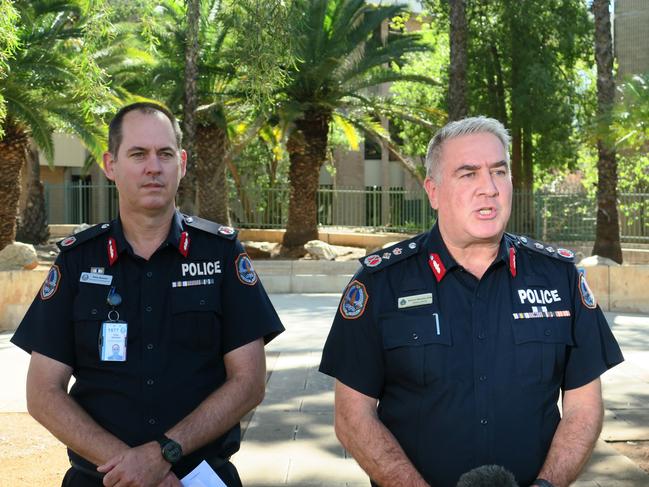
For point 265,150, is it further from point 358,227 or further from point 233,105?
point 233,105

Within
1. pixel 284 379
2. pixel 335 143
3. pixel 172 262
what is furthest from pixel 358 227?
pixel 172 262

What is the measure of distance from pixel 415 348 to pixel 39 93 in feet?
48.6

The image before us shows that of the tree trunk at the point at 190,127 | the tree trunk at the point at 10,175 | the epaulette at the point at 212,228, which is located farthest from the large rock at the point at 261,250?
the epaulette at the point at 212,228

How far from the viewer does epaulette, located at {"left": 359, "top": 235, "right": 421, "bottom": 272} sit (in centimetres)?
278

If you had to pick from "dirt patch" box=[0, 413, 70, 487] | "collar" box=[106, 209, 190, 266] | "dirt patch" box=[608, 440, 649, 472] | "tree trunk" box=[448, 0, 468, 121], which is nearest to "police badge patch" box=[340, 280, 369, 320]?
"collar" box=[106, 209, 190, 266]

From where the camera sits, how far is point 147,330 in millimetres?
2844

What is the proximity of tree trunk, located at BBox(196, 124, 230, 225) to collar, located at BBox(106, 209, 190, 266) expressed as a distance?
18.7 metres

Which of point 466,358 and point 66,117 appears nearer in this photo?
point 466,358

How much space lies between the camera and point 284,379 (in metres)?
7.61

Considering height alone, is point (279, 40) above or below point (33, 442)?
above

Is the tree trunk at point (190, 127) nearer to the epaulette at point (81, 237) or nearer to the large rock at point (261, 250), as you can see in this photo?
the large rock at point (261, 250)

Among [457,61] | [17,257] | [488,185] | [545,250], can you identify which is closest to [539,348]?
[545,250]

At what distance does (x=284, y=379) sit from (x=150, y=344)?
4.86 meters

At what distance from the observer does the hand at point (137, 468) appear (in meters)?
2.57
